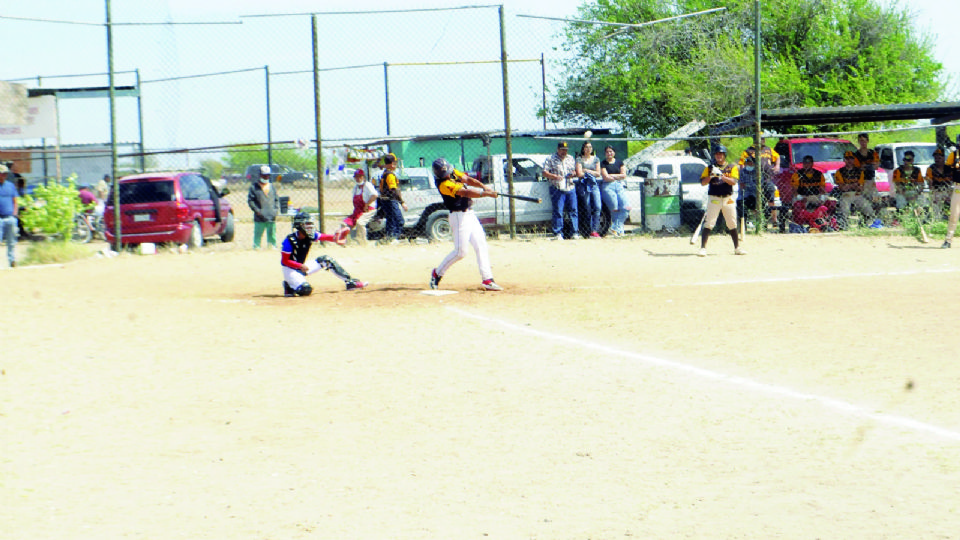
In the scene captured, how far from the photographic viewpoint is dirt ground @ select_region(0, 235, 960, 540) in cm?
516

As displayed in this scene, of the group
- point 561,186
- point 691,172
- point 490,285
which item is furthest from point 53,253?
point 691,172

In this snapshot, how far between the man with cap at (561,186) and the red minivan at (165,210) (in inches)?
275

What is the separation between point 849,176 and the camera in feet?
66.7

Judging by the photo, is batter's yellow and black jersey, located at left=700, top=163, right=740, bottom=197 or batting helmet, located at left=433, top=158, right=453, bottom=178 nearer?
batting helmet, located at left=433, top=158, right=453, bottom=178

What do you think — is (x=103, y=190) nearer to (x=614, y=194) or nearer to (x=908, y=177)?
(x=614, y=194)

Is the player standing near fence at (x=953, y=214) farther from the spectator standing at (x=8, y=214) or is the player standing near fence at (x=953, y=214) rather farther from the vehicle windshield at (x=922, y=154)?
the spectator standing at (x=8, y=214)

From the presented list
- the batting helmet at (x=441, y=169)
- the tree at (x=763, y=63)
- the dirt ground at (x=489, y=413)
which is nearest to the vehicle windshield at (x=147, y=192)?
the dirt ground at (x=489, y=413)

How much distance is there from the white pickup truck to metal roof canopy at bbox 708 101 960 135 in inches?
118

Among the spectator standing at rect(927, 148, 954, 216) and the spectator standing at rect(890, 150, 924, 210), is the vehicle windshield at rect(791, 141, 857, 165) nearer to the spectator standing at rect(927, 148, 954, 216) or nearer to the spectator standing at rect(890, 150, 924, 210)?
the spectator standing at rect(890, 150, 924, 210)

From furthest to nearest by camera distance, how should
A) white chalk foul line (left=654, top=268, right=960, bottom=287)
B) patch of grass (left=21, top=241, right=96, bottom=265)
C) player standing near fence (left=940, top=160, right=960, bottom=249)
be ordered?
patch of grass (left=21, top=241, right=96, bottom=265) → player standing near fence (left=940, top=160, right=960, bottom=249) → white chalk foul line (left=654, top=268, right=960, bottom=287)

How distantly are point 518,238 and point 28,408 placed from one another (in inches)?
525

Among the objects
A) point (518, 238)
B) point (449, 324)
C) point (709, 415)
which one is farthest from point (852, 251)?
point (709, 415)

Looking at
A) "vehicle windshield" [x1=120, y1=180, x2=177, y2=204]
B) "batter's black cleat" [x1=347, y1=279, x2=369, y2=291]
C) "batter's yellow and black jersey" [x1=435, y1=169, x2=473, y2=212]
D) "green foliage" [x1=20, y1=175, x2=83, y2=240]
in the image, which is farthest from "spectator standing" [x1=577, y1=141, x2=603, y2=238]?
"green foliage" [x1=20, y1=175, x2=83, y2=240]

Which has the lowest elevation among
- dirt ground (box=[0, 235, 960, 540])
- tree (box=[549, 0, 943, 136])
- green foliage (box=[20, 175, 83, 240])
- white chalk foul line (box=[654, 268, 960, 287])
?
dirt ground (box=[0, 235, 960, 540])
